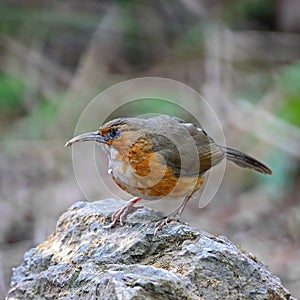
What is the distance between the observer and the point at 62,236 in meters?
3.80

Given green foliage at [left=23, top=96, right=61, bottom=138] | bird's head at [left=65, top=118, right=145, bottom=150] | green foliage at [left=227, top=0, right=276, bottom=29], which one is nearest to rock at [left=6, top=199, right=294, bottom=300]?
bird's head at [left=65, top=118, right=145, bottom=150]

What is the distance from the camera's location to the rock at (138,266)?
9.29 ft

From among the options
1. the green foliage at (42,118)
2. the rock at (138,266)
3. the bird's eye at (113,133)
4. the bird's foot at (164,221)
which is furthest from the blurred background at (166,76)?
the bird's foot at (164,221)

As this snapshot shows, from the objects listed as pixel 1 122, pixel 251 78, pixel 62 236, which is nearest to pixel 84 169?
pixel 1 122

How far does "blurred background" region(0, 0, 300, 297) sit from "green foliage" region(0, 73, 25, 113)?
21 mm

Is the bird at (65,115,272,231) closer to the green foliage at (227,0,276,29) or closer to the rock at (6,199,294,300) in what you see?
the rock at (6,199,294,300)

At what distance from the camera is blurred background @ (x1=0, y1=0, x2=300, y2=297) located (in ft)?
23.3

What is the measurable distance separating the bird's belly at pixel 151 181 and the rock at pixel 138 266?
14 cm

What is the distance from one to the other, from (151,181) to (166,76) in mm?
7484

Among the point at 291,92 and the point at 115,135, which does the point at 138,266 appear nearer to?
the point at 115,135

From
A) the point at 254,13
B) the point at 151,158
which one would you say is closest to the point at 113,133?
the point at 151,158

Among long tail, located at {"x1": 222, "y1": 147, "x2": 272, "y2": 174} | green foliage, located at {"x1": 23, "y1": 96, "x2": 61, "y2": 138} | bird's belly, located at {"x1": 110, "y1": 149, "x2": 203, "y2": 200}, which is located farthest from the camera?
green foliage, located at {"x1": 23, "y1": 96, "x2": 61, "y2": 138}

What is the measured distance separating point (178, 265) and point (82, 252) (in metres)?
0.59

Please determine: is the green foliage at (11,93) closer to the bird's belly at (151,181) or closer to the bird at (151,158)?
the bird at (151,158)
